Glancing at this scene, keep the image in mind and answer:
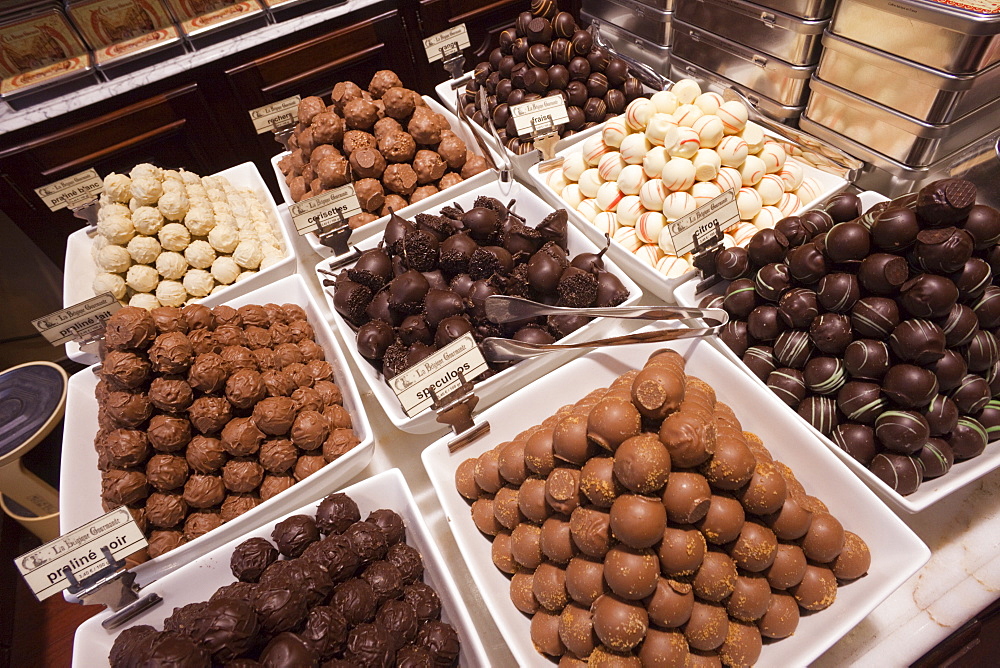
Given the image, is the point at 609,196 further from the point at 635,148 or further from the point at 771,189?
the point at 771,189

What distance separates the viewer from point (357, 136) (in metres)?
2.10

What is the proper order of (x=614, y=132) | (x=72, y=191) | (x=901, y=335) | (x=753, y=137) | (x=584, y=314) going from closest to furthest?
(x=901, y=335), (x=584, y=314), (x=753, y=137), (x=614, y=132), (x=72, y=191)

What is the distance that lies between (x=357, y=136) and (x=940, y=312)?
1.89 meters

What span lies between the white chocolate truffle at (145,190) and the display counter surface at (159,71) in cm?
84

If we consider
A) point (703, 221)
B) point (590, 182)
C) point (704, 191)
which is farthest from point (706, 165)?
point (590, 182)

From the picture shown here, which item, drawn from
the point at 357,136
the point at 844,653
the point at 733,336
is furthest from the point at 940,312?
the point at 357,136

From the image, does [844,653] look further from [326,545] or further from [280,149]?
[280,149]

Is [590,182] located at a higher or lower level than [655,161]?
lower

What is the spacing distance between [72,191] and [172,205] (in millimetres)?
686

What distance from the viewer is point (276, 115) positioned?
8.05 feet

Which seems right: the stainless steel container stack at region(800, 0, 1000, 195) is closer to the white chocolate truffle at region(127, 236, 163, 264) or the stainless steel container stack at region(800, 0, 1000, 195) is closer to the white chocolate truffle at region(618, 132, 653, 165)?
the white chocolate truffle at region(618, 132, 653, 165)

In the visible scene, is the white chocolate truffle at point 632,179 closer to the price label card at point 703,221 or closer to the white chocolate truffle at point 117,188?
the price label card at point 703,221

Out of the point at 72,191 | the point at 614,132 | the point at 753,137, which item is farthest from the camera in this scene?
the point at 72,191

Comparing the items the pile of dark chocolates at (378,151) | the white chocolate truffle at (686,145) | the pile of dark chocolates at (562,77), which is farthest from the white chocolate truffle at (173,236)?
the white chocolate truffle at (686,145)
